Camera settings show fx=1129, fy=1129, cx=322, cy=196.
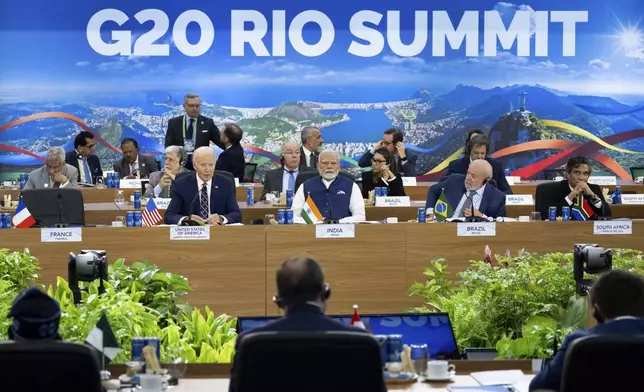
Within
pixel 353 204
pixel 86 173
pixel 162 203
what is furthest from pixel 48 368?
pixel 86 173

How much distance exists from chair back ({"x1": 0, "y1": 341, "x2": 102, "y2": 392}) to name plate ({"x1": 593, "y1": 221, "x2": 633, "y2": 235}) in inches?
208

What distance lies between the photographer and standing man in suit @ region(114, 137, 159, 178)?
11969 mm

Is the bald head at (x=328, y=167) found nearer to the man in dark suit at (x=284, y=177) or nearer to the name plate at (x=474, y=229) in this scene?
the name plate at (x=474, y=229)

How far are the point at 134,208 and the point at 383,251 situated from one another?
107 inches

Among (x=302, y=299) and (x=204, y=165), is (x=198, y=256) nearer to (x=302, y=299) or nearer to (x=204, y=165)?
(x=204, y=165)

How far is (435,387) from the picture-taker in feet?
12.4

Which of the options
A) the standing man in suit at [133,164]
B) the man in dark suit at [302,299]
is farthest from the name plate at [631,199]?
the man in dark suit at [302,299]

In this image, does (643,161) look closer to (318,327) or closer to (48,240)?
(48,240)

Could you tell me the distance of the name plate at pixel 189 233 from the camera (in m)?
7.20

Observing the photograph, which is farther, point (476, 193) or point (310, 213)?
point (476, 193)

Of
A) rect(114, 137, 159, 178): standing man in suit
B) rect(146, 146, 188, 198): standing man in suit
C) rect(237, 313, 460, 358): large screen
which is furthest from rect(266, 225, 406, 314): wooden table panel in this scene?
rect(114, 137, 159, 178): standing man in suit

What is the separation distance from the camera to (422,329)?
4434mm

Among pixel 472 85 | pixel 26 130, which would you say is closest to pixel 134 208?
pixel 26 130

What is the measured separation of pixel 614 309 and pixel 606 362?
29 centimetres
